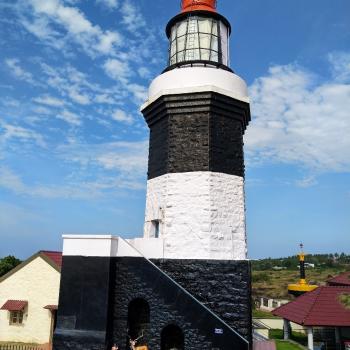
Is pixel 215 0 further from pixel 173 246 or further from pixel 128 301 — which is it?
pixel 128 301

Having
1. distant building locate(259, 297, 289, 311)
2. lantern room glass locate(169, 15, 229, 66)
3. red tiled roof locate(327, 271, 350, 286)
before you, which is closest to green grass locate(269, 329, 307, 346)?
red tiled roof locate(327, 271, 350, 286)

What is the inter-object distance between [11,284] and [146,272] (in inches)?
288

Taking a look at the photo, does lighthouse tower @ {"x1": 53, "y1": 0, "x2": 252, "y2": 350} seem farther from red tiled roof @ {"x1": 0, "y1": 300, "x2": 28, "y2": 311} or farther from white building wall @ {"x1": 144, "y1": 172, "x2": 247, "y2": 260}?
red tiled roof @ {"x1": 0, "y1": 300, "x2": 28, "y2": 311}

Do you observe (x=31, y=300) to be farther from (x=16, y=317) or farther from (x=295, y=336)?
(x=295, y=336)

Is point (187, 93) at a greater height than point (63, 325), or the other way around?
point (187, 93)

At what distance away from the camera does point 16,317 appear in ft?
44.2

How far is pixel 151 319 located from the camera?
8797 mm

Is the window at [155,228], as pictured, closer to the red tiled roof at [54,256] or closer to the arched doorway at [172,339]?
the arched doorway at [172,339]

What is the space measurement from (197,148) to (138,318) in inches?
188

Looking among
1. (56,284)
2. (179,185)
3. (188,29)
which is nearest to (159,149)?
(179,185)

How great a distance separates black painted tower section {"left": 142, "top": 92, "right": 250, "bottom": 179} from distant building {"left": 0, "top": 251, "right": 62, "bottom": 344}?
18.4ft

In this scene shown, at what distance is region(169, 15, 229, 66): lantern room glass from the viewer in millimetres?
11786

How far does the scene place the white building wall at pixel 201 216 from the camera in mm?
10188

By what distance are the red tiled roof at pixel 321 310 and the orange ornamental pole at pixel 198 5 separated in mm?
11626
